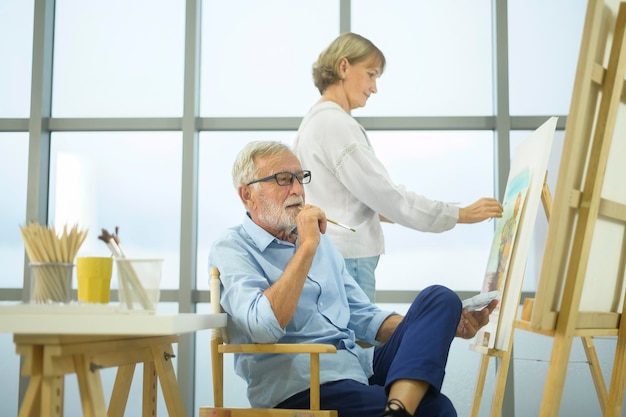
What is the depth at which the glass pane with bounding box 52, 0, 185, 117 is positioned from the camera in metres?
4.38

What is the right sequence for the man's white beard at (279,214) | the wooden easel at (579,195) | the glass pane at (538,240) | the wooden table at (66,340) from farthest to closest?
the glass pane at (538,240) < the man's white beard at (279,214) < the wooden easel at (579,195) < the wooden table at (66,340)

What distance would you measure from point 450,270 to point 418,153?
0.68 metres

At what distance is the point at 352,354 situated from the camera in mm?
2312

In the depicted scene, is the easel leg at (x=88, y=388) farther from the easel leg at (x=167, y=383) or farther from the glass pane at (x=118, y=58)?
the glass pane at (x=118, y=58)

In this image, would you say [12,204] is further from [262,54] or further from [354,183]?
[354,183]

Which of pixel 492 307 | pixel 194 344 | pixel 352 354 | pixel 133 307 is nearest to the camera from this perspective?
pixel 133 307

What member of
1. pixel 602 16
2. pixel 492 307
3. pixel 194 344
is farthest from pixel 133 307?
pixel 194 344

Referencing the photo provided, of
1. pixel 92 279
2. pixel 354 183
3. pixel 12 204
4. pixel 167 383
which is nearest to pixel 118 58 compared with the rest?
pixel 12 204

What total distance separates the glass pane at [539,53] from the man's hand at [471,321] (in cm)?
204

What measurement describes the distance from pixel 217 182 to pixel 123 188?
0.54 metres

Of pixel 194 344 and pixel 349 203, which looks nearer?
pixel 349 203

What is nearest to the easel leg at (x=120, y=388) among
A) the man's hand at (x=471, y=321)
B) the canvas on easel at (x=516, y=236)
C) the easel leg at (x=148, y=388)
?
the easel leg at (x=148, y=388)

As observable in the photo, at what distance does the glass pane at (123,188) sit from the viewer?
432 centimetres

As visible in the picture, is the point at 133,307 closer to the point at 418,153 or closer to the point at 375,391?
the point at 375,391
